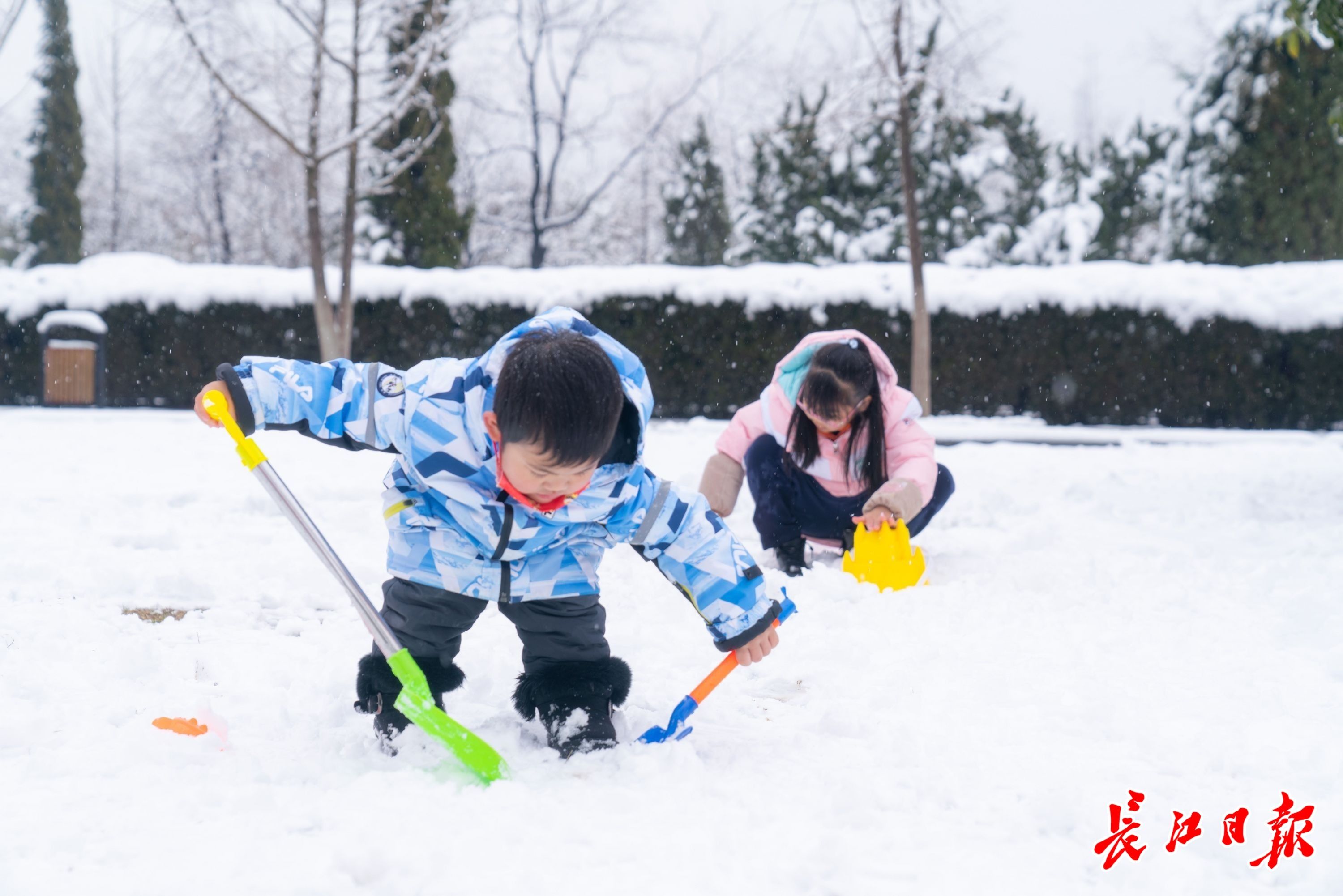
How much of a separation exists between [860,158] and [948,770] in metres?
20.6

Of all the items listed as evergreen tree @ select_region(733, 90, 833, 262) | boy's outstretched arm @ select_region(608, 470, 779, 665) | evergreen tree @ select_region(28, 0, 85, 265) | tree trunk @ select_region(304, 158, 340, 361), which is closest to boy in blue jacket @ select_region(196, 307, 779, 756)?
boy's outstretched arm @ select_region(608, 470, 779, 665)

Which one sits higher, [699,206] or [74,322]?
[699,206]

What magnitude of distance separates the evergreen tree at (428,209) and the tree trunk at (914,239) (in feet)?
24.5

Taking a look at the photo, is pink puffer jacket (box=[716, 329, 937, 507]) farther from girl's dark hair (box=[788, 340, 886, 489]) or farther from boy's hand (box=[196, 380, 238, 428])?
boy's hand (box=[196, 380, 238, 428])

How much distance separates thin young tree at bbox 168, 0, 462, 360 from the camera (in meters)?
10.5

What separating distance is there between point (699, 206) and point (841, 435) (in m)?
24.0

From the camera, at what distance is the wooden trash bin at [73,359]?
1162 cm

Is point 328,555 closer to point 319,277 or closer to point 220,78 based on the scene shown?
point 319,277

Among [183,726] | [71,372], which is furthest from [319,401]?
[71,372]

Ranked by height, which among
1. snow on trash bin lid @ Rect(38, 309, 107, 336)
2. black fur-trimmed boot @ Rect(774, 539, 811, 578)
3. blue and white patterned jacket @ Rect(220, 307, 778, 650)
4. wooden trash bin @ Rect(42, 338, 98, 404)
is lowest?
black fur-trimmed boot @ Rect(774, 539, 811, 578)

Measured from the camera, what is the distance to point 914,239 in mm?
10109

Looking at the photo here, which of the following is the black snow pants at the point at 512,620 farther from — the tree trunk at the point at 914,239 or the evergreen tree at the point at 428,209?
the evergreen tree at the point at 428,209

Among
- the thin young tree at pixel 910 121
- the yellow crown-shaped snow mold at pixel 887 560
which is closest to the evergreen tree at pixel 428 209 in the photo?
the thin young tree at pixel 910 121

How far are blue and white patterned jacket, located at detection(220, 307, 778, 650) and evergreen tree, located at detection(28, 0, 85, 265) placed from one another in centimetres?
2588
